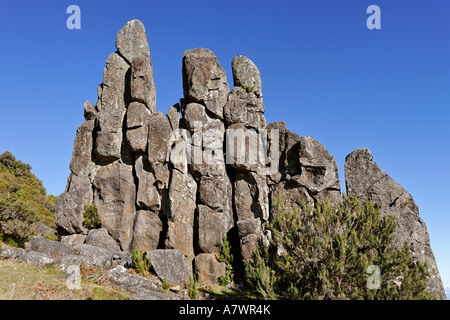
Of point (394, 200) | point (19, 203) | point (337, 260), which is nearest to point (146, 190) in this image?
point (19, 203)

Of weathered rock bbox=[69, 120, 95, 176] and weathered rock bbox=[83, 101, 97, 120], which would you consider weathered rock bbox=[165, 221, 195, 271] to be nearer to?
weathered rock bbox=[69, 120, 95, 176]

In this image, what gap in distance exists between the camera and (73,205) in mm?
21422

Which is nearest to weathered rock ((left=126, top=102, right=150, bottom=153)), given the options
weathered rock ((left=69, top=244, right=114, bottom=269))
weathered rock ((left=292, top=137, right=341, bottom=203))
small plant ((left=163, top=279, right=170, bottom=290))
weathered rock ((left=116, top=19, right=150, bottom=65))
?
weathered rock ((left=116, top=19, right=150, bottom=65))

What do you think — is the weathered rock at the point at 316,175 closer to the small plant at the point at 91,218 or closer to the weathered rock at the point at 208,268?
the weathered rock at the point at 208,268

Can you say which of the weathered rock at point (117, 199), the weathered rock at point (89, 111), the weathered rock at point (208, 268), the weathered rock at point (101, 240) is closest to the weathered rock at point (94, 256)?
the weathered rock at point (101, 240)

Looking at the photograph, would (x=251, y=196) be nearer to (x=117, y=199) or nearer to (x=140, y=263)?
(x=140, y=263)

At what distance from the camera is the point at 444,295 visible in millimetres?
14109

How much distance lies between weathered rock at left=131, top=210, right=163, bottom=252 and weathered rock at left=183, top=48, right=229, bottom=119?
723 centimetres

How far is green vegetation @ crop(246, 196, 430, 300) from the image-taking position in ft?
35.9
